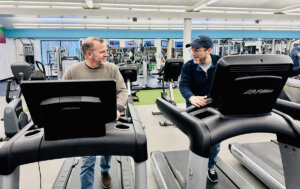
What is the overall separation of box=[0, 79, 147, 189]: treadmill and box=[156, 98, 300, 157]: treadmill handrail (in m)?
0.31

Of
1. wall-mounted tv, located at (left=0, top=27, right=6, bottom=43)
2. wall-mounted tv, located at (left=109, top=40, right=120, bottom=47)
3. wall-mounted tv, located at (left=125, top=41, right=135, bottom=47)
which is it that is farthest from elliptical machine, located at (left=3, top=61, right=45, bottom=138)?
wall-mounted tv, located at (left=0, top=27, right=6, bottom=43)

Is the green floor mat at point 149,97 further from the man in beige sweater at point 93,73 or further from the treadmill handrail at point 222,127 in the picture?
the treadmill handrail at point 222,127

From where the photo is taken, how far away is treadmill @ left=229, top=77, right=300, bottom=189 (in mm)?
1882

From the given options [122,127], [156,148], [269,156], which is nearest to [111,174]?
[156,148]

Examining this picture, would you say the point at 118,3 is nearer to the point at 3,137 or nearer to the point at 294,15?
the point at 3,137

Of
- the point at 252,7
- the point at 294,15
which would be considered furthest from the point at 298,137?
the point at 294,15

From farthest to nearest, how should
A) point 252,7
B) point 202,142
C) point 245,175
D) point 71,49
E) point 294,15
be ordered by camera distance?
point 71,49 < point 294,15 < point 252,7 < point 245,175 < point 202,142

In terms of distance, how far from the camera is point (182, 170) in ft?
8.34

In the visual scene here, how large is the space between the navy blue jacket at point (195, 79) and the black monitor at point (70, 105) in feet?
3.91

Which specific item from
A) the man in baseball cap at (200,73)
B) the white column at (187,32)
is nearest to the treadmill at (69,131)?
the man in baseball cap at (200,73)

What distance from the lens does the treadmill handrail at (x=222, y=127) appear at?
1263mm

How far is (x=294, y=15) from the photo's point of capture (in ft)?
31.5

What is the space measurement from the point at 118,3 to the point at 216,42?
869 centimetres

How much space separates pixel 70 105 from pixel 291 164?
1592 mm
